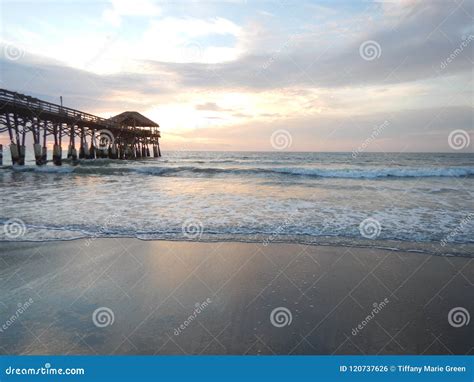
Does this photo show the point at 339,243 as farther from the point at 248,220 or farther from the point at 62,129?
the point at 62,129

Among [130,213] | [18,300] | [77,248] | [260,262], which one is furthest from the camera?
[130,213]

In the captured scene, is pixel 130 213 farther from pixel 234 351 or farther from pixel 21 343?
pixel 234 351

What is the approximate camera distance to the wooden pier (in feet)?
74.0

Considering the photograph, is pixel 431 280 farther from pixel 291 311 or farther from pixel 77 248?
pixel 77 248

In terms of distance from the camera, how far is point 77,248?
5.54 m

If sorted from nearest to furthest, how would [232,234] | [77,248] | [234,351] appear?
[234,351]
[77,248]
[232,234]

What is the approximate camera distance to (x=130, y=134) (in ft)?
149

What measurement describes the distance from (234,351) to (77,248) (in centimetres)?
418

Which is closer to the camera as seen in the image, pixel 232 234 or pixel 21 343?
pixel 21 343

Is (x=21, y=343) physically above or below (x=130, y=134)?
below

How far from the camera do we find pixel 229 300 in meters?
3.66

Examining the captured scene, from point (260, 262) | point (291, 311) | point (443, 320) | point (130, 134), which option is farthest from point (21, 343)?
point (130, 134)

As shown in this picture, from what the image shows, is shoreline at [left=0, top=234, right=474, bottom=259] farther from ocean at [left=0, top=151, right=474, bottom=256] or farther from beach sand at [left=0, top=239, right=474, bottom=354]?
beach sand at [left=0, top=239, right=474, bottom=354]

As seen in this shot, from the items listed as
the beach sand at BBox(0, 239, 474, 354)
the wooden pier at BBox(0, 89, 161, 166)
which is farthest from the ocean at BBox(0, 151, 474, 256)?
the wooden pier at BBox(0, 89, 161, 166)
